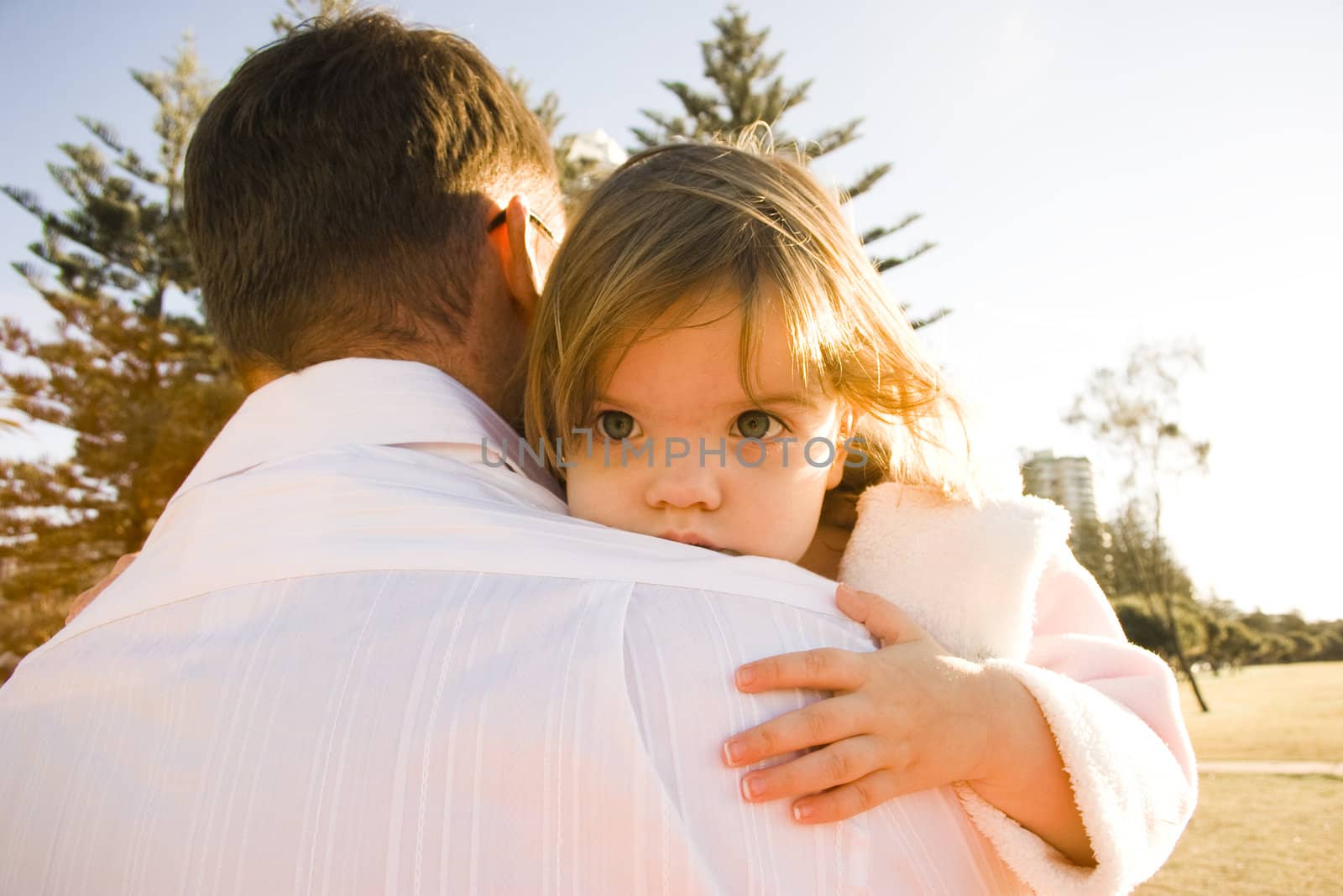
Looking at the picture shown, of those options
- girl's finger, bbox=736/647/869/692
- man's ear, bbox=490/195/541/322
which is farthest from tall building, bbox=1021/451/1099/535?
girl's finger, bbox=736/647/869/692

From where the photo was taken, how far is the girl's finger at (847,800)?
85cm

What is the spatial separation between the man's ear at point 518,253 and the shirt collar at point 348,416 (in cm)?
40

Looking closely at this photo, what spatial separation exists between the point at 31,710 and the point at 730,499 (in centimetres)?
93

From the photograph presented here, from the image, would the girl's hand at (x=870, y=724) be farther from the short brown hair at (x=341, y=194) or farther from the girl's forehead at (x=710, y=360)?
the short brown hair at (x=341, y=194)

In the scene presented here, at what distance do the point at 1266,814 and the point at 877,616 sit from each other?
12156 millimetres

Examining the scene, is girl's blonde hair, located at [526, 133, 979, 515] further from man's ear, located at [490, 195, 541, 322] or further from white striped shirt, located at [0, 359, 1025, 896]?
white striped shirt, located at [0, 359, 1025, 896]

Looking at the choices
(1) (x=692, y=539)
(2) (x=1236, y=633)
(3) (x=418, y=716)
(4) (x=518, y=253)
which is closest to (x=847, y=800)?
(3) (x=418, y=716)

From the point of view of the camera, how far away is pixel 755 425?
4.64ft

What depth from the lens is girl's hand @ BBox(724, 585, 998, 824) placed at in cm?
85

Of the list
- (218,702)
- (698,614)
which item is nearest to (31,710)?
(218,702)

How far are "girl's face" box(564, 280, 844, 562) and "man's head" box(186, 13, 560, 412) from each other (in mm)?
348

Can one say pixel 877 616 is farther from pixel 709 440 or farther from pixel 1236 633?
pixel 1236 633

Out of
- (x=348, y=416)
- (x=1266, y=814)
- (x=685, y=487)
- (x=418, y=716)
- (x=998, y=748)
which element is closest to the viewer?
(x=418, y=716)

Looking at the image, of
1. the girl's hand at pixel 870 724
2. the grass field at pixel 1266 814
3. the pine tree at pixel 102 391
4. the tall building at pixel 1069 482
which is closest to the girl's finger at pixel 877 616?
the girl's hand at pixel 870 724
